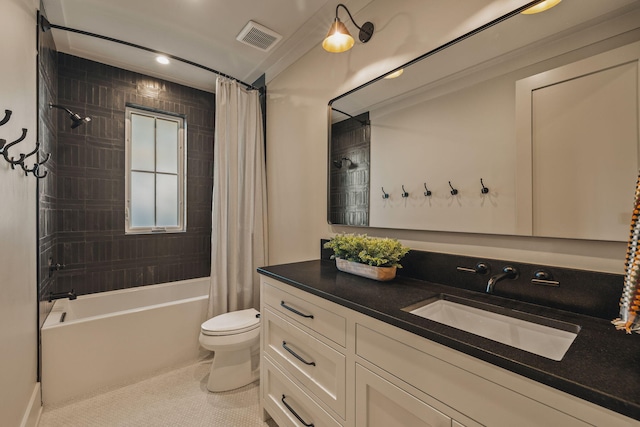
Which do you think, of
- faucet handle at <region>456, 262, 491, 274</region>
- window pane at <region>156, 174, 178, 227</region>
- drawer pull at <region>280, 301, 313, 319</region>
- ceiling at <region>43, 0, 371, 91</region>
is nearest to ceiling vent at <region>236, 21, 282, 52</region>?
ceiling at <region>43, 0, 371, 91</region>

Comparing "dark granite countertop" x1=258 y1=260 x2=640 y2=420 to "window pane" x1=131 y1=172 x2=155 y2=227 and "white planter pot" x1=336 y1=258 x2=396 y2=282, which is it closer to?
"white planter pot" x1=336 y1=258 x2=396 y2=282

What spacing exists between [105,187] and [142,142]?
566 millimetres

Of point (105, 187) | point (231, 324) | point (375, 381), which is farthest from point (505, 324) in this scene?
point (105, 187)

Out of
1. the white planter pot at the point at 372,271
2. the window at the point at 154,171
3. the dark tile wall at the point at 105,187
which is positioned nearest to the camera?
the white planter pot at the point at 372,271

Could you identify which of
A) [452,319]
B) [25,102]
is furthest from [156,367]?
[452,319]

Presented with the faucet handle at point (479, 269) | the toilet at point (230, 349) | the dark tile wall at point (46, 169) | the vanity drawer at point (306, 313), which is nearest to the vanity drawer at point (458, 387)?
the vanity drawer at point (306, 313)

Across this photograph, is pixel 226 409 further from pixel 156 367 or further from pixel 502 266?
pixel 502 266

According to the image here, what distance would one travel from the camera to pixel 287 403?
146cm

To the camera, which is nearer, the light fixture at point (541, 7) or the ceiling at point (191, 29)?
the light fixture at point (541, 7)

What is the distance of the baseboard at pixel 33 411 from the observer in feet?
4.71

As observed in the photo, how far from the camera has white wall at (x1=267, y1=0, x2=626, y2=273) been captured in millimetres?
1112

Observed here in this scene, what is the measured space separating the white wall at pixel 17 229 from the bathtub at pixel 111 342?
0.52ft

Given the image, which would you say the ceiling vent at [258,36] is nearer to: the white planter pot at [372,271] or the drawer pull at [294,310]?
the white planter pot at [372,271]

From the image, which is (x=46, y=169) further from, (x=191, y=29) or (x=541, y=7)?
(x=541, y=7)
